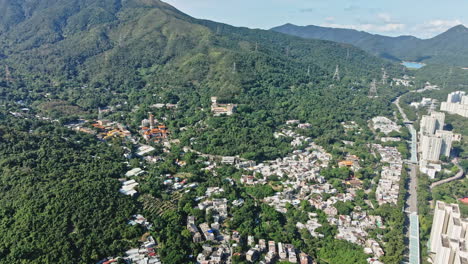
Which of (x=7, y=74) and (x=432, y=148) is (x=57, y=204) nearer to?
(x=432, y=148)

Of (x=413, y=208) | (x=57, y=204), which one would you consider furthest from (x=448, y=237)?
(x=57, y=204)

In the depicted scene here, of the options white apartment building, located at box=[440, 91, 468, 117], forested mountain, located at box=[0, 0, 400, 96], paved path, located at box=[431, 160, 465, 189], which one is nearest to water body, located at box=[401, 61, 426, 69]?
forested mountain, located at box=[0, 0, 400, 96]

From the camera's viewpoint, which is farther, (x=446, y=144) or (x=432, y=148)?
(x=446, y=144)

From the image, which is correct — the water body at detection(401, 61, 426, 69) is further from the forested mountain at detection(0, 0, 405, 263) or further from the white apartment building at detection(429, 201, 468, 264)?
the white apartment building at detection(429, 201, 468, 264)

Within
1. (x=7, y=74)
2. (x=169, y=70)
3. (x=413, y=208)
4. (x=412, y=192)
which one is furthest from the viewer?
(x=169, y=70)

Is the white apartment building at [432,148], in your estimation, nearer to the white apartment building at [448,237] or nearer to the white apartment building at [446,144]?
the white apartment building at [446,144]

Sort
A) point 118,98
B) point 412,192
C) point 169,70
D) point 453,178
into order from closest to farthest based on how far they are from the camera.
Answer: point 412,192
point 453,178
point 118,98
point 169,70

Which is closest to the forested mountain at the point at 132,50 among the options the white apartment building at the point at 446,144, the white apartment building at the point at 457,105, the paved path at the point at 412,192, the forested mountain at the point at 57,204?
the white apartment building at the point at 457,105

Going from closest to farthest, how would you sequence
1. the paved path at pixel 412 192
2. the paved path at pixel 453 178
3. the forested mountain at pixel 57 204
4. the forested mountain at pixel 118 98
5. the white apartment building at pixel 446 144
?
the forested mountain at pixel 57 204 → the forested mountain at pixel 118 98 → the paved path at pixel 412 192 → the paved path at pixel 453 178 → the white apartment building at pixel 446 144

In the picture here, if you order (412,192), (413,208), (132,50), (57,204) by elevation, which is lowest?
(57,204)

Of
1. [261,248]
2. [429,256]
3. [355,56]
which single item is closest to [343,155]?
[429,256]
